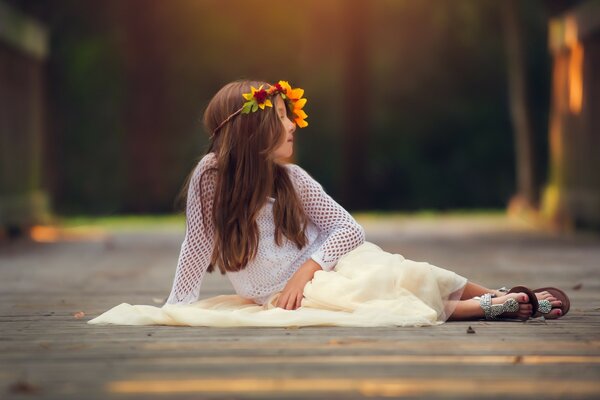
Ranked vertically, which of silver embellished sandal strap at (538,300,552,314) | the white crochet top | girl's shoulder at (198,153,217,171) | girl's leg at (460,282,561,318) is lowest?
silver embellished sandal strap at (538,300,552,314)

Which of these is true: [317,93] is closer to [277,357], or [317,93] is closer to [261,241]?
[261,241]

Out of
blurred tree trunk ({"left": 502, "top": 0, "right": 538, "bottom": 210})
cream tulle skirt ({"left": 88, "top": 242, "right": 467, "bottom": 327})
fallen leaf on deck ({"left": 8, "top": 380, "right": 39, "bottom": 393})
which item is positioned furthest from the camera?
blurred tree trunk ({"left": 502, "top": 0, "right": 538, "bottom": 210})

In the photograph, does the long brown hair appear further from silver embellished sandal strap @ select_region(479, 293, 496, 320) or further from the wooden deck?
silver embellished sandal strap @ select_region(479, 293, 496, 320)

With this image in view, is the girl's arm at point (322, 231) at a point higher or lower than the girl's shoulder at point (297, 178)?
lower

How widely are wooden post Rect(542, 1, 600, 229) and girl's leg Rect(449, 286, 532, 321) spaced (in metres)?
8.05

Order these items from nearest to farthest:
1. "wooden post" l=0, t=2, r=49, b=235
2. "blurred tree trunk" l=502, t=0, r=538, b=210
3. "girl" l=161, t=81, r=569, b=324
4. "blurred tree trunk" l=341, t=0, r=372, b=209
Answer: "girl" l=161, t=81, r=569, b=324 → "wooden post" l=0, t=2, r=49, b=235 → "blurred tree trunk" l=502, t=0, r=538, b=210 → "blurred tree trunk" l=341, t=0, r=372, b=209

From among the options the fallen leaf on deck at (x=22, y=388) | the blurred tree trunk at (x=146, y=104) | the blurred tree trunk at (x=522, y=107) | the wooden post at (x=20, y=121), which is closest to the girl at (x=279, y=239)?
the fallen leaf on deck at (x=22, y=388)

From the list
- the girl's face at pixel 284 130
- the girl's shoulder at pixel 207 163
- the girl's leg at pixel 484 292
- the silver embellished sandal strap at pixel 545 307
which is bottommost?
the silver embellished sandal strap at pixel 545 307

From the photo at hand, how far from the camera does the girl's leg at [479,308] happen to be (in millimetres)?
5547

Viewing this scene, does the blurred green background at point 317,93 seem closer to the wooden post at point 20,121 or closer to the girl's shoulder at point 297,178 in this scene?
the wooden post at point 20,121

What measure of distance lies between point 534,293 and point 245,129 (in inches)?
61.6

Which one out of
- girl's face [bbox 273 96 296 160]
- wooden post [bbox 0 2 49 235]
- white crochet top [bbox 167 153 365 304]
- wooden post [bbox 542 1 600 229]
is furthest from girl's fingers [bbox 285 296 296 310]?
wooden post [bbox 542 1 600 229]

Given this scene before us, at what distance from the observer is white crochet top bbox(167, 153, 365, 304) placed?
5719 millimetres

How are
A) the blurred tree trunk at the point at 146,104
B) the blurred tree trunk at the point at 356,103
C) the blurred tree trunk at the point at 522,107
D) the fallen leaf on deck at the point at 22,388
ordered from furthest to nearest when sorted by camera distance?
the blurred tree trunk at the point at 146,104 < the blurred tree trunk at the point at 356,103 < the blurred tree trunk at the point at 522,107 < the fallen leaf on deck at the point at 22,388
